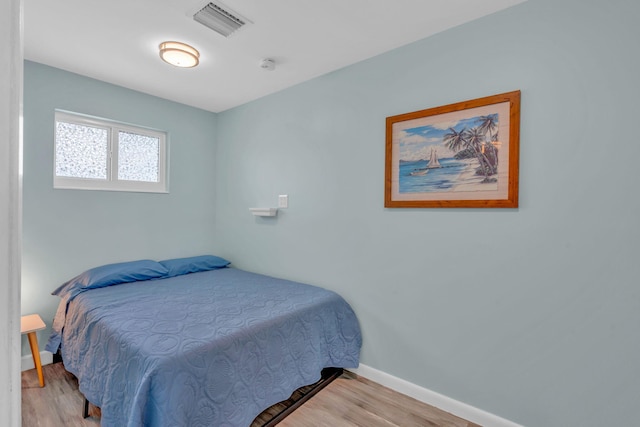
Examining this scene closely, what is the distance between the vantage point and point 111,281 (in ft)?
8.17

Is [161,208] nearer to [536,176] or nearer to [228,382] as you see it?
[228,382]

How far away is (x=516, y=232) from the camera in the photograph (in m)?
1.73

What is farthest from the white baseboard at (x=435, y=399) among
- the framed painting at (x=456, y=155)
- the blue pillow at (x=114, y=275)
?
the blue pillow at (x=114, y=275)

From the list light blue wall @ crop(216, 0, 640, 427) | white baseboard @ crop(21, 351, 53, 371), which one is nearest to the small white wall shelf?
light blue wall @ crop(216, 0, 640, 427)

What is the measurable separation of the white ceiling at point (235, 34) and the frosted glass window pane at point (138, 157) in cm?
58

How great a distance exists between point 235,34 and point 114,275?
2.13m

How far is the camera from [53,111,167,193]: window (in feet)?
8.78

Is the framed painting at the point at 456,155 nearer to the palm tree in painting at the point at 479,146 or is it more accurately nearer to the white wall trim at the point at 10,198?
the palm tree in painting at the point at 479,146

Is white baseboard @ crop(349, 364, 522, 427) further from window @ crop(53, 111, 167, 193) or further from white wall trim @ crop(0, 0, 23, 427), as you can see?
window @ crop(53, 111, 167, 193)

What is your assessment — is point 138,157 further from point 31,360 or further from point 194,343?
point 194,343

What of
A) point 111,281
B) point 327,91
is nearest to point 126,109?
point 111,281

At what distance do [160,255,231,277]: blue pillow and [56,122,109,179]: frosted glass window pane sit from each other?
1.06m

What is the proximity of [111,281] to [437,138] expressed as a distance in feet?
9.05

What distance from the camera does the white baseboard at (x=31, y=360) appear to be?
2367mm
